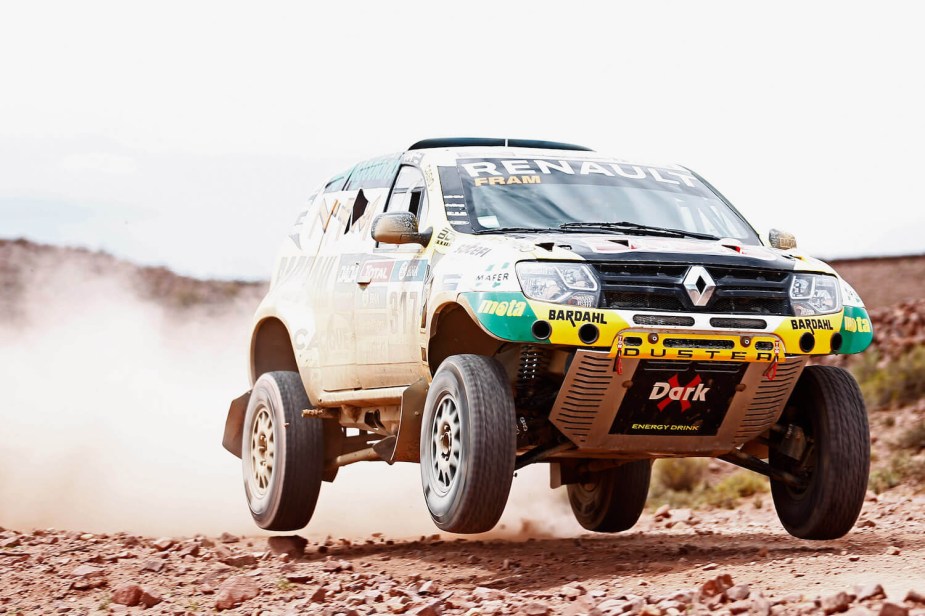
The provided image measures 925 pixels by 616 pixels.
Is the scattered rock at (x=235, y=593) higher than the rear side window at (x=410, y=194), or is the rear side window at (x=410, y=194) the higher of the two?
the rear side window at (x=410, y=194)

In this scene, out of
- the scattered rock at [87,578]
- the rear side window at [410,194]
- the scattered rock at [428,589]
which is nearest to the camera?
the scattered rock at [428,589]

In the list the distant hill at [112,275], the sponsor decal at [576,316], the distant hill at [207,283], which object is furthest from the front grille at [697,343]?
the distant hill at [112,275]

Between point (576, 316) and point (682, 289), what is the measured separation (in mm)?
605

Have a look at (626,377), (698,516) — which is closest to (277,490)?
(626,377)

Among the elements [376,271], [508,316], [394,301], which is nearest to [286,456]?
[376,271]

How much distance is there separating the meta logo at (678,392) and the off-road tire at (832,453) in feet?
2.80

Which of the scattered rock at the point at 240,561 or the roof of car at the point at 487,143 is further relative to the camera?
the roof of car at the point at 487,143

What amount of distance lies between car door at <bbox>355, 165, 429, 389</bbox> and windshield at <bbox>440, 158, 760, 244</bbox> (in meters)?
0.33

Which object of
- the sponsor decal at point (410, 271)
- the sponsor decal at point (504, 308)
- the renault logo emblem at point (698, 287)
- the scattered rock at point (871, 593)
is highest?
the sponsor decal at point (410, 271)

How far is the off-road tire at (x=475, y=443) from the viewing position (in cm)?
752

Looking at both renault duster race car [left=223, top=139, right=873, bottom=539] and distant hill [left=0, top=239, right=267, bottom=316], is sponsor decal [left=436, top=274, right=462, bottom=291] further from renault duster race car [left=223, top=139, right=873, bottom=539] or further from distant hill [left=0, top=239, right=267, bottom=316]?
distant hill [left=0, top=239, right=267, bottom=316]

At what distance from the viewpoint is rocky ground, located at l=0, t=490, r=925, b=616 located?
645 cm

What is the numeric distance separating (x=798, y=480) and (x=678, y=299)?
1617mm

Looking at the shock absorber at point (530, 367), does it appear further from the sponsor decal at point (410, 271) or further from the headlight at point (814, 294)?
the headlight at point (814, 294)
